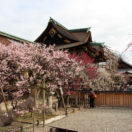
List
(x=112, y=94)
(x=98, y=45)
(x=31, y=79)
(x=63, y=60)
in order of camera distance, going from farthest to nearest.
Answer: (x=98, y=45) < (x=112, y=94) < (x=63, y=60) < (x=31, y=79)

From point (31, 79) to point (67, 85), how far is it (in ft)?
16.1

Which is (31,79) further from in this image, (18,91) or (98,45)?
(98,45)

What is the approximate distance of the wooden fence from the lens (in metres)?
14.5

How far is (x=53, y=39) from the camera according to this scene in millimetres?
25641

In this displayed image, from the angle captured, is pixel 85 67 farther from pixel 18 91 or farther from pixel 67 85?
pixel 18 91

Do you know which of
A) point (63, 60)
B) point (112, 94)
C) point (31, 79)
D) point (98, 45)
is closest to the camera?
point (31, 79)

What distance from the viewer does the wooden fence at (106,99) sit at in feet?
47.6

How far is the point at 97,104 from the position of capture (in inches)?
604

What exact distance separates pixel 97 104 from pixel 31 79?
7.38 metres

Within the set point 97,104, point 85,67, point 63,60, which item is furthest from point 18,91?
point 85,67

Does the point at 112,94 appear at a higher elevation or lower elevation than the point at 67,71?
lower

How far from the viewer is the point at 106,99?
49.4 ft

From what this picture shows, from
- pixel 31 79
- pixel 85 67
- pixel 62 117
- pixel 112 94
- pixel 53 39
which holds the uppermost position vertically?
pixel 53 39

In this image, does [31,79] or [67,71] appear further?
[67,71]
